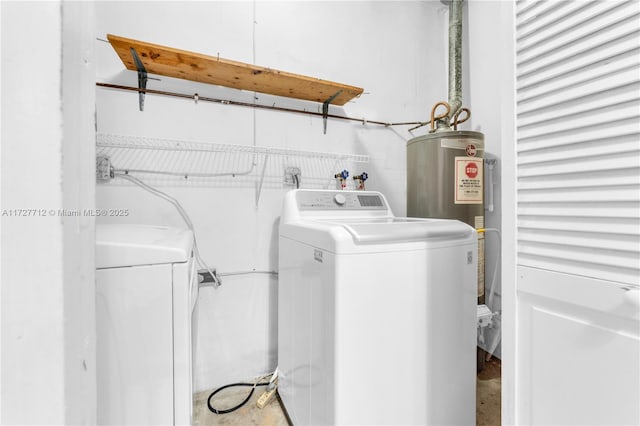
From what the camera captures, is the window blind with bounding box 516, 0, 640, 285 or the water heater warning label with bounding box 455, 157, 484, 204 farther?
the water heater warning label with bounding box 455, 157, 484, 204

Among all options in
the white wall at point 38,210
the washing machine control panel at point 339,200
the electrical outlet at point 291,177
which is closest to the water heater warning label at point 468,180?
the washing machine control panel at point 339,200

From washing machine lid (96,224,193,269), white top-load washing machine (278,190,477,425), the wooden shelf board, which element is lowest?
white top-load washing machine (278,190,477,425)

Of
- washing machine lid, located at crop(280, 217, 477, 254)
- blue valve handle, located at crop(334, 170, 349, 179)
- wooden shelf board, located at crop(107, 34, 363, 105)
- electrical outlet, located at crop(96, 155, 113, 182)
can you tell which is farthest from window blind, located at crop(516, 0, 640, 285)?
electrical outlet, located at crop(96, 155, 113, 182)

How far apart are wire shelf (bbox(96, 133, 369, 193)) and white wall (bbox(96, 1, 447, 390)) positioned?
0.22 ft

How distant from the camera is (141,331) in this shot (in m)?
0.86

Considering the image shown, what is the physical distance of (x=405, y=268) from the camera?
112 centimetres

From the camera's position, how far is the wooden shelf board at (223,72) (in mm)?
1349

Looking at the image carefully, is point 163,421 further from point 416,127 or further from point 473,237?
point 416,127

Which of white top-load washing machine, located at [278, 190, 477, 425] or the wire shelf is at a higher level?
the wire shelf

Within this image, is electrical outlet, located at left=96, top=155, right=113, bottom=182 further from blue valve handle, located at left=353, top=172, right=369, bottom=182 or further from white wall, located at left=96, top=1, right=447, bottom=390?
blue valve handle, located at left=353, top=172, right=369, bottom=182

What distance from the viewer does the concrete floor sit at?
1.47 meters

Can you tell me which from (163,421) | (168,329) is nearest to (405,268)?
(168,329)

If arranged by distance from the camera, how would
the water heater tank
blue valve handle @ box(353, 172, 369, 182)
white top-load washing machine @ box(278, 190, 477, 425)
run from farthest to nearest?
blue valve handle @ box(353, 172, 369, 182)
the water heater tank
white top-load washing machine @ box(278, 190, 477, 425)

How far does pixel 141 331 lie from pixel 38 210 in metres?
0.49
